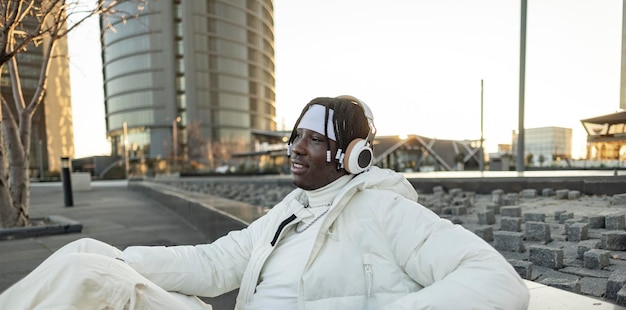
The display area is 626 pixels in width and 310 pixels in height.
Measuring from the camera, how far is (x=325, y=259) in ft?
5.19

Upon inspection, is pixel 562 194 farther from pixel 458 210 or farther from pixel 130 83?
pixel 130 83

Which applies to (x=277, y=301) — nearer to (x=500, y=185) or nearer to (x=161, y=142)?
(x=500, y=185)

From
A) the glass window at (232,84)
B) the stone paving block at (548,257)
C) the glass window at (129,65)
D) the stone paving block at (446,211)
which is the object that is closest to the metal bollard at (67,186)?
the stone paving block at (446,211)

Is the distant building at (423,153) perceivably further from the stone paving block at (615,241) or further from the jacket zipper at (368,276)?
the jacket zipper at (368,276)

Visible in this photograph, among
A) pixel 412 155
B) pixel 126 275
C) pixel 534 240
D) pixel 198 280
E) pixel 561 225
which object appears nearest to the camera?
pixel 126 275

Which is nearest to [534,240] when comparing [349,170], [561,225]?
[561,225]

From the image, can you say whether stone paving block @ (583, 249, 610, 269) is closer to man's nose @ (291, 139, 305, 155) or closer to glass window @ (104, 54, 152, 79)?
man's nose @ (291, 139, 305, 155)

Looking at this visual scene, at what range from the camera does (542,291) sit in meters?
1.72

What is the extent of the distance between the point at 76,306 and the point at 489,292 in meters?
1.36

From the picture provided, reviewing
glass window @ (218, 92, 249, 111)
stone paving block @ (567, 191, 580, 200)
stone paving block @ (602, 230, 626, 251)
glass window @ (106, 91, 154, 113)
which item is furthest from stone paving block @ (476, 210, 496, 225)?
glass window @ (106, 91, 154, 113)

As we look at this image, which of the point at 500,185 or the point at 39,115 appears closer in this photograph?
the point at 500,185

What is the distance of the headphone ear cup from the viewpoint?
1.73 m

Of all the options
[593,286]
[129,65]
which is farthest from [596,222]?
[129,65]

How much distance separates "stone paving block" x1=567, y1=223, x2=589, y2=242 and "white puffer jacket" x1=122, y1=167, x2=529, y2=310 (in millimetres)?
3727
